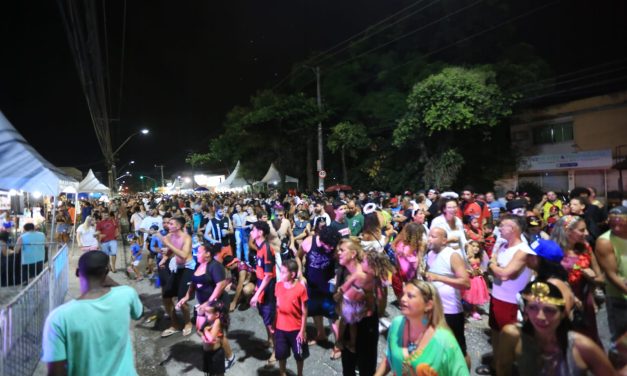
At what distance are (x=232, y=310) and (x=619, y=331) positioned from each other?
5.71 meters

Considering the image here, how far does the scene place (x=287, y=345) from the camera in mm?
4473

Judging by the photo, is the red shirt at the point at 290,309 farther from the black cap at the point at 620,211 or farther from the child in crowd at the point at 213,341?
the black cap at the point at 620,211

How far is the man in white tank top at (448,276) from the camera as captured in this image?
3873 millimetres

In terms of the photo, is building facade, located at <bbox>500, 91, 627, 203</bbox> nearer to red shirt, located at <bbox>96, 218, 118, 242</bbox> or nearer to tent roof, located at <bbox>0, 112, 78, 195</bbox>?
red shirt, located at <bbox>96, 218, 118, 242</bbox>

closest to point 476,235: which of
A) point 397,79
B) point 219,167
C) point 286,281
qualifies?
point 286,281

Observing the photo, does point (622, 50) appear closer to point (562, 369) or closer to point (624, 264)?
point (624, 264)

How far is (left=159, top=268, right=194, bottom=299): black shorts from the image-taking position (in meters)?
6.16

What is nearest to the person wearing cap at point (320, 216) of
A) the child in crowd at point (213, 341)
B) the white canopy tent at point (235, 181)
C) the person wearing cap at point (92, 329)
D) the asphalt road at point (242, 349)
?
the asphalt road at point (242, 349)

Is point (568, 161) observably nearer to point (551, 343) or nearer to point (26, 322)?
point (551, 343)

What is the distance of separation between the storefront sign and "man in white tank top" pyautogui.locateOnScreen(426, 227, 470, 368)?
18.8m

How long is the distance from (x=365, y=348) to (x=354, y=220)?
4.46 m

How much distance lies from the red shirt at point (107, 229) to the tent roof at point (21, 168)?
419cm

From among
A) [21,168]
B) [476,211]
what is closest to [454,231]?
[476,211]

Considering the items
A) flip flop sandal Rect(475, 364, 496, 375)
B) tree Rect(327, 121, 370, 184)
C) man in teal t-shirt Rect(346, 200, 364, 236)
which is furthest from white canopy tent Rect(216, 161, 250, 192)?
flip flop sandal Rect(475, 364, 496, 375)
